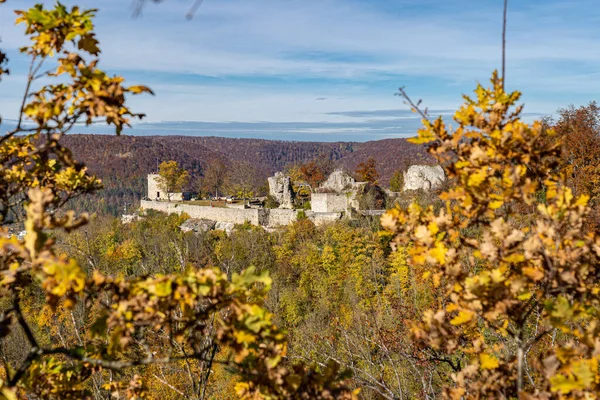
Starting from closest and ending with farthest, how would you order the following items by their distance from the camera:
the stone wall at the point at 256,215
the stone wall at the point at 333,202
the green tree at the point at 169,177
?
the stone wall at the point at 256,215 < the stone wall at the point at 333,202 < the green tree at the point at 169,177

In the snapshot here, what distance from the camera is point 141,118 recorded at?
211 cm

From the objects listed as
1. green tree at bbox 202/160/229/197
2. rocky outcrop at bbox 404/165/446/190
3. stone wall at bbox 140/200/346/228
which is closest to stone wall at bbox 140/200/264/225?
stone wall at bbox 140/200/346/228

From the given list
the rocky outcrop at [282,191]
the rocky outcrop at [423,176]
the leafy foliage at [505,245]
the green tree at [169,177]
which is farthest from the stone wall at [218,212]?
the leafy foliage at [505,245]

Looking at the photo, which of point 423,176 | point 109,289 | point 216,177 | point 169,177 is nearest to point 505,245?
point 109,289

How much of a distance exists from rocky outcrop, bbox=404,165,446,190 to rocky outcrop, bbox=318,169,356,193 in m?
3.82

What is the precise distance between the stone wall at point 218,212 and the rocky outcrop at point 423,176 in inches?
401

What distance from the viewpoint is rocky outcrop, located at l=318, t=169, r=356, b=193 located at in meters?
33.7

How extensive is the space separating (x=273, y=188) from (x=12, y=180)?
3408 cm

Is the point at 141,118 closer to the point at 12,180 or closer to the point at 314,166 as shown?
the point at 12,180

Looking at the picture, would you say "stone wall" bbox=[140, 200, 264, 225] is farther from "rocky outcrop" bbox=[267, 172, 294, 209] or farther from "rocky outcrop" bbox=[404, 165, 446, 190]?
"rocky outcrop" bbox=[404, 165, 446, 190]

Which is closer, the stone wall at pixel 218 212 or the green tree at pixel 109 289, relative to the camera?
the green tree at pixel 109 289

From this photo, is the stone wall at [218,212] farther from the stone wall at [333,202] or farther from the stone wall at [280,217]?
the stone wall at [333,202]

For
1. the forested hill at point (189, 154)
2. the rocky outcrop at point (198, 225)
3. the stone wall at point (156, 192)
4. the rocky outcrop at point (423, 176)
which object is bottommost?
the rocky outcrop at point (198, 225)

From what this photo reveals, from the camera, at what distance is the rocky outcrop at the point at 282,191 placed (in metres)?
Answer: 35.3
